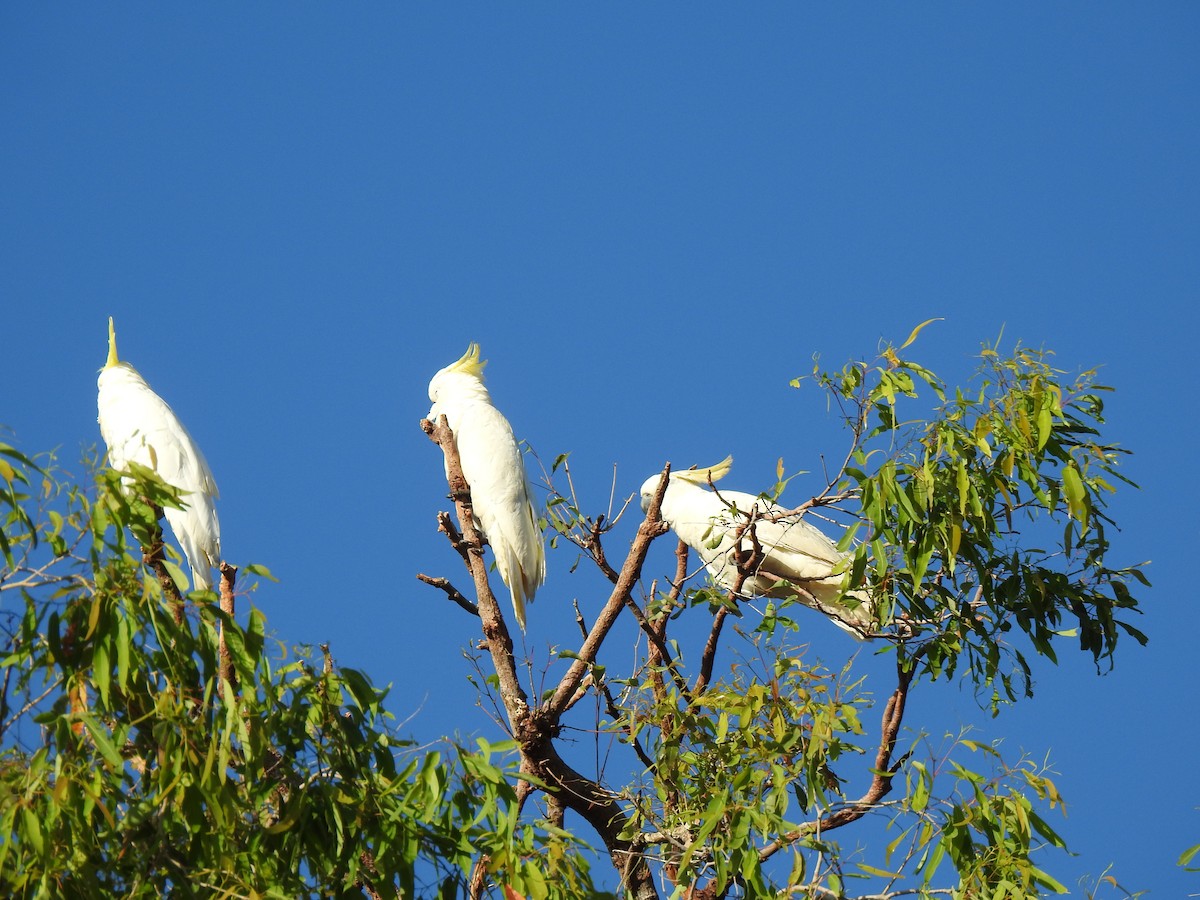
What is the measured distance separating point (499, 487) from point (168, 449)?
4.57 ft

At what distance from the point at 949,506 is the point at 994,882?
0.86 m

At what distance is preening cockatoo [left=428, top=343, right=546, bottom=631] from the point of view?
540 cm

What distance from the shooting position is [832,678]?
3260 millimetres

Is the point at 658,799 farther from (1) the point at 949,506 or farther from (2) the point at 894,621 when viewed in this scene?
(1) the point at 949,506

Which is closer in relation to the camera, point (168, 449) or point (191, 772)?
point (191, 772)

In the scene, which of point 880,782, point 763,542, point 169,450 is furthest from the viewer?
point 169,450

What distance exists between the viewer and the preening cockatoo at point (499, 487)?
5.40m

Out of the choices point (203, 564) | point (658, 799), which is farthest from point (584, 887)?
point (203, 564)

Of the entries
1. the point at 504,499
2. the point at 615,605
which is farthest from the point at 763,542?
the point at 615,605

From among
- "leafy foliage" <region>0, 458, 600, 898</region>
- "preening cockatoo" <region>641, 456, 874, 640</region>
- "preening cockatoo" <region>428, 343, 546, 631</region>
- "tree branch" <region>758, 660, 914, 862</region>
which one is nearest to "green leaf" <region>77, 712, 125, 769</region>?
"leafy foliage" <region>0, 458, 600, 898</region>

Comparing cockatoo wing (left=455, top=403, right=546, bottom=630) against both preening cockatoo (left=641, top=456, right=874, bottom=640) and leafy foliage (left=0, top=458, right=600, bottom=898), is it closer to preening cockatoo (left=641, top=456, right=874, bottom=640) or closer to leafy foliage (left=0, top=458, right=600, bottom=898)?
preening cockatoo (left=641, top=456, right=874, bottom=640)

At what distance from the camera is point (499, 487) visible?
220 inches

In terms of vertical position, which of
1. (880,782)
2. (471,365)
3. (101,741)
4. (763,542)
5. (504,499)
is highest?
(471,365)

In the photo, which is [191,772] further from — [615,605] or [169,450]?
[169,450]
